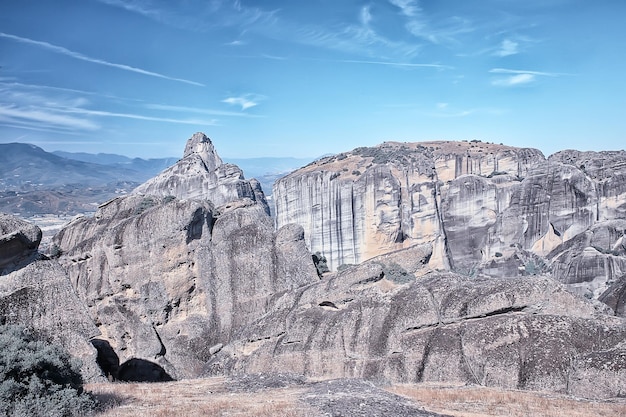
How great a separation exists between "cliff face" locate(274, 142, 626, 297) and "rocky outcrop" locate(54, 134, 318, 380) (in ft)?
124

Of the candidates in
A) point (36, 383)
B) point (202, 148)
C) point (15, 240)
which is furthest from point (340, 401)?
point (202, 148)

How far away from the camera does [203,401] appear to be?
1468 centimetres

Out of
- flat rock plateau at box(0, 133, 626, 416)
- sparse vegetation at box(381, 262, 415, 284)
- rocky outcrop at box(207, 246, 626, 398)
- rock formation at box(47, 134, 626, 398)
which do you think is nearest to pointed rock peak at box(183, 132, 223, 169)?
rock formation at box(47, 134, 626, 398)

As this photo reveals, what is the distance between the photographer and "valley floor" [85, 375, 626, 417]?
13.2 meters

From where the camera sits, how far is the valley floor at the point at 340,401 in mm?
13211

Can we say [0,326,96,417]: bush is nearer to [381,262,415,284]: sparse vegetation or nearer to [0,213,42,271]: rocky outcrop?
[0,213,42,271]: rocky outcrop

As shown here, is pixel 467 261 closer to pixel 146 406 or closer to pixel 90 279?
pixel 90 279

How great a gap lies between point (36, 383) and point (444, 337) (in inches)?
499

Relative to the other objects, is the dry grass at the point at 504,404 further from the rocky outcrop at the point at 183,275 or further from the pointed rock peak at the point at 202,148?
the pointed rock peak at the point at 202,148

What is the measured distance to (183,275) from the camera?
30.2m

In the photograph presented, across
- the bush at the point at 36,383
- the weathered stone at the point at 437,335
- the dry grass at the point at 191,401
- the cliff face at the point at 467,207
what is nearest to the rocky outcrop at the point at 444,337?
the weathered stone at the point at 437,335

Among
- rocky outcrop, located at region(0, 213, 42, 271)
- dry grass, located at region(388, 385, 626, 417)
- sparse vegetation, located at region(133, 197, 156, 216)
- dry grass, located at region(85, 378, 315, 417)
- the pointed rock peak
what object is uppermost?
the pointed rock peak

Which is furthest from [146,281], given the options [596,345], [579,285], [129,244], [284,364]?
[579,285]

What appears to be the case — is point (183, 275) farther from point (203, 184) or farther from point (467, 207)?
point (203, 184)
